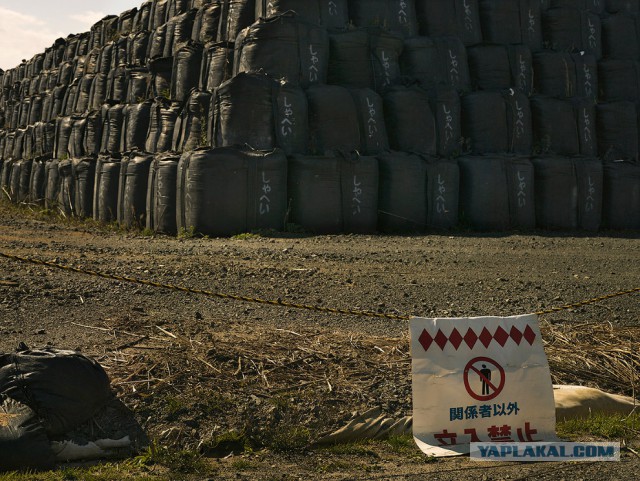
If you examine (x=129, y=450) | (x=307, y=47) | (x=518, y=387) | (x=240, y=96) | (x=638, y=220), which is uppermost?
(x=307, y=47)

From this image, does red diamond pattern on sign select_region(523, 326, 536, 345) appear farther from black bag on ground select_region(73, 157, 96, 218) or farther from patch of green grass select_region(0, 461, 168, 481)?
black bag on ground select_region(73, 157, 96, 218)

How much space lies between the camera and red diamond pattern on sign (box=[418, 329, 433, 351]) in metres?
4.65

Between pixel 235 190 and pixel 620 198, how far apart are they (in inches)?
286

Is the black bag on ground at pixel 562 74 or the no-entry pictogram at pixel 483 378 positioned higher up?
the black bag on ground at pixel 562 74

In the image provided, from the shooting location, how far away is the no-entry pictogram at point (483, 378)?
4.63 meters

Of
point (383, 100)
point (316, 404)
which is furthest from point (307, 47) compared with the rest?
point (316, 404)

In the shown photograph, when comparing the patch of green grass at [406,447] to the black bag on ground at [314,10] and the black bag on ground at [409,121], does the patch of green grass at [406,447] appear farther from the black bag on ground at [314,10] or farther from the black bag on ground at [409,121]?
the black bag on ground at [314,10]

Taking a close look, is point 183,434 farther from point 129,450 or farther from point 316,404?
point 316,404

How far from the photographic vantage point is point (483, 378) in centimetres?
465

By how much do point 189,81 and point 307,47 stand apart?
2.65 meters

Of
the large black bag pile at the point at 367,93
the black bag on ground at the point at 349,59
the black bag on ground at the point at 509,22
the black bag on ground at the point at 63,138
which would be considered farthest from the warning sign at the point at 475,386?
the black bag on ground at the point at 63,138

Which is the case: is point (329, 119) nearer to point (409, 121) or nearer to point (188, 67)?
point (409, 121)

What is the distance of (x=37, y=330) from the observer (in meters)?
6.25

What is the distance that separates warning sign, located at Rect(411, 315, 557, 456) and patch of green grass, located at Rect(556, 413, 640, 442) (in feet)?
1.06
